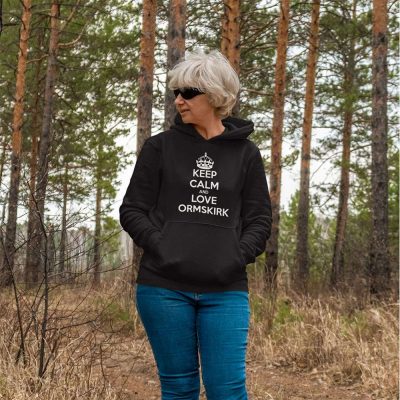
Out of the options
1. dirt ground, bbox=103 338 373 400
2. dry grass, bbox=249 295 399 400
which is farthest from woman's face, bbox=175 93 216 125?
dry grass, bbox=249 295 399 400

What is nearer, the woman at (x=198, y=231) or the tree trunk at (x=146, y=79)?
the woman at (x=198, y=231)

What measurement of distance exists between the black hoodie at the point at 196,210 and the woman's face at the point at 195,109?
0.11 ft

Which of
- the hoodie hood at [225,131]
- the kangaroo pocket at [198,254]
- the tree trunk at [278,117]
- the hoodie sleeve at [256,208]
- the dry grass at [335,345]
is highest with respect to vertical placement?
the tree trunk at [278,117]

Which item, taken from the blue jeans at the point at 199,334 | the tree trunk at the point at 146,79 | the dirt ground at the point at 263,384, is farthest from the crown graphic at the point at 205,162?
the tree trunk at the point at 146,79

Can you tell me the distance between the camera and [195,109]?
264cm

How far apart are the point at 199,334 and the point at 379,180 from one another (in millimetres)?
8445

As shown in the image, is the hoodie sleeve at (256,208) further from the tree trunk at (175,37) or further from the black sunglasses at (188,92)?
the tree trunk at (175,37)

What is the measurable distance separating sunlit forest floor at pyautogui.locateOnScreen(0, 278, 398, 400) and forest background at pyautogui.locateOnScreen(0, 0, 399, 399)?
25mm

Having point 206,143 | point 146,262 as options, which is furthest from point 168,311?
point 206,143

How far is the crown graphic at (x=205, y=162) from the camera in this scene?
2555mm

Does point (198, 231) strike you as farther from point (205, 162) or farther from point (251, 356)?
point (251, 356)

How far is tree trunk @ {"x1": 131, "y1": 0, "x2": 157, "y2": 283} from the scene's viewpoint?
11.0 metres

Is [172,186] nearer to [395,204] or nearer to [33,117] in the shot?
[33,117]

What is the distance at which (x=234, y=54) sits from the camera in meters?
12.0
